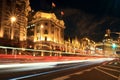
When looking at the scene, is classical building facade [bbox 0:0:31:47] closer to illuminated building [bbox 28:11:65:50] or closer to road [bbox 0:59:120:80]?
illuminated building [bbox 28:11:65:50]

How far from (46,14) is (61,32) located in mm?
27264

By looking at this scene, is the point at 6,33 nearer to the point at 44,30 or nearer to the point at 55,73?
the point at 44,30

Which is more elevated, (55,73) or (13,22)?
(13,22)

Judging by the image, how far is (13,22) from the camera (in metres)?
88.7

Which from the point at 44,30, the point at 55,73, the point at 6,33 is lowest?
the point at 55,73

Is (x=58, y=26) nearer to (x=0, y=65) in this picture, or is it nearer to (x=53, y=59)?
(x=53, y=59)

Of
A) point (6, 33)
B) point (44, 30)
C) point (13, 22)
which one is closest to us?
point (13, 22)

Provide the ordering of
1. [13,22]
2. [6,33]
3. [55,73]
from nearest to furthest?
[55,73] < [13,22] < [6,33]

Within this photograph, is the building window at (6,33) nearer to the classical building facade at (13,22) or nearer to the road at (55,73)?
the classical building facade at (13,22)

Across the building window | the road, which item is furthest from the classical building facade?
the road

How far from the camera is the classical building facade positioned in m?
97.3

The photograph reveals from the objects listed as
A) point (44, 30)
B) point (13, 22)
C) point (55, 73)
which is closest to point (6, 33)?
point (13, 22)

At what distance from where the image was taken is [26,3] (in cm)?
12125

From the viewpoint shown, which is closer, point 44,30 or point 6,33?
point 6,33
